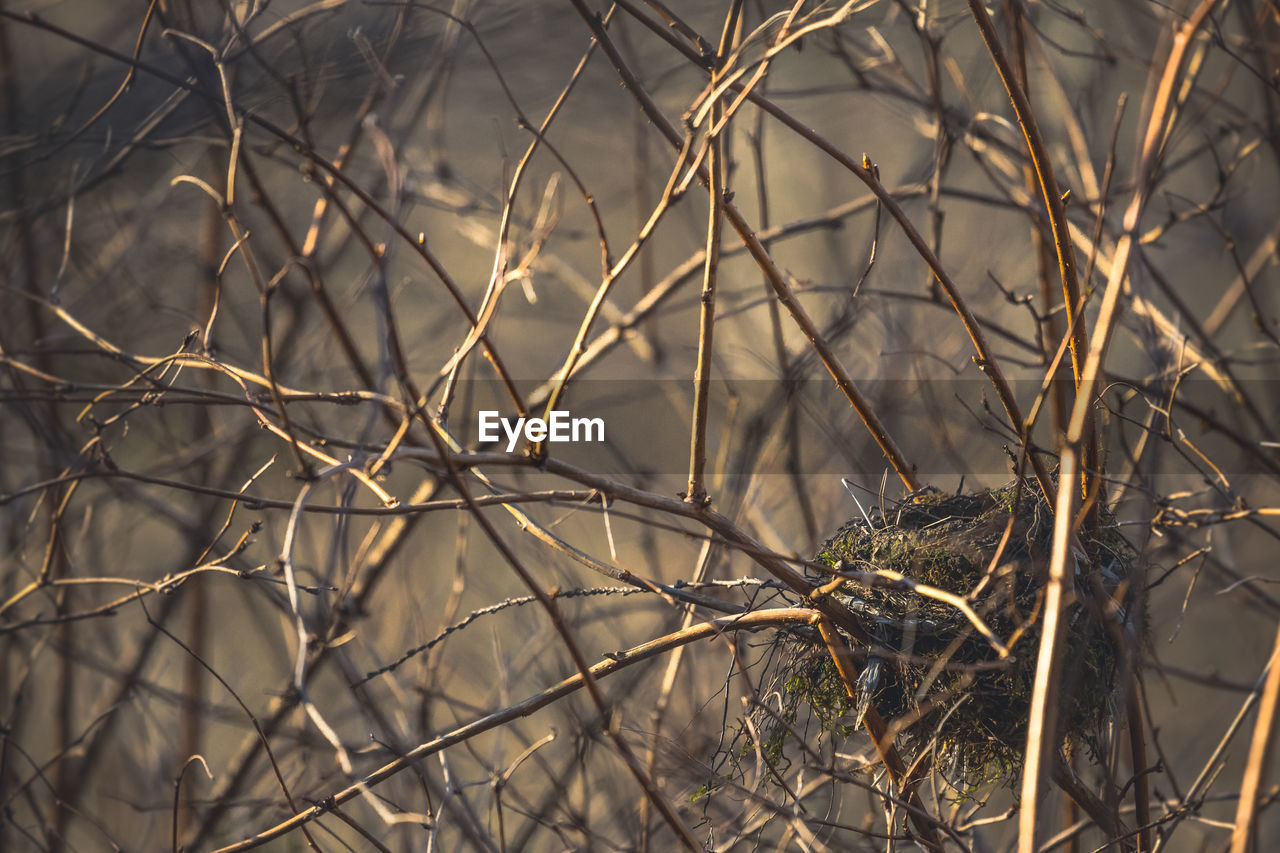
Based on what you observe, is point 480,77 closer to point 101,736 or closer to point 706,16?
point 706,16

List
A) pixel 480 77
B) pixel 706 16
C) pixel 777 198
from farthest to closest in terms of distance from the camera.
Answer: pixel 777 198 < pixel 480 77 < pixel 706 16

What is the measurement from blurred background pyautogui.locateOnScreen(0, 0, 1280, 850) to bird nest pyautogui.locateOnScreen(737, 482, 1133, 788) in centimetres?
8

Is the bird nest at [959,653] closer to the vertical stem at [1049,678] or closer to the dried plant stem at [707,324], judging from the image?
the dried plant stem at [707,324]

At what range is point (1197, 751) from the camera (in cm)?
555

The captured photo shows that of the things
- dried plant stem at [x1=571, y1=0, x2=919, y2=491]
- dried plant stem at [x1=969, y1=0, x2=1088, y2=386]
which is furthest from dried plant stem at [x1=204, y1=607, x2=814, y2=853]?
dried plant stem at [x1=969, y1=0, x2=1088, y2=386]

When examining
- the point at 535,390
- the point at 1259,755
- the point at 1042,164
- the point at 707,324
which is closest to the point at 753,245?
the point at 707,324

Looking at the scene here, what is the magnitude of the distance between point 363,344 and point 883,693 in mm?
5079

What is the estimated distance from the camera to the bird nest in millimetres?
1549

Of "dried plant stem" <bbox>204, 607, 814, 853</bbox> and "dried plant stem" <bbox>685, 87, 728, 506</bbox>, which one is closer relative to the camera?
"dried plant stem" <bbox>685, 87, 728, 506</bbox>

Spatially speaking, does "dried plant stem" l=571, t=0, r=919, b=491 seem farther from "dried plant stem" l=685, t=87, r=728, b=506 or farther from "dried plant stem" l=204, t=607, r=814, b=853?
"dried plant stem" l=204, t=607, r=814, b=853

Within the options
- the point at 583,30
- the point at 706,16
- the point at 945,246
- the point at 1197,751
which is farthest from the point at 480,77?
the point at 1197,751

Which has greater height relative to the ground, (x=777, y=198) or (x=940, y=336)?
(x=777, y=198)

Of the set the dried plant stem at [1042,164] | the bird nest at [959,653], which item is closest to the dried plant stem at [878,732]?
the bird nest at [959,653]

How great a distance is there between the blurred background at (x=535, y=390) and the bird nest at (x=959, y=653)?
8cm
